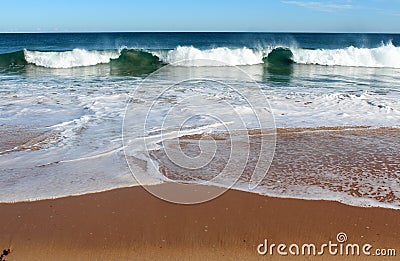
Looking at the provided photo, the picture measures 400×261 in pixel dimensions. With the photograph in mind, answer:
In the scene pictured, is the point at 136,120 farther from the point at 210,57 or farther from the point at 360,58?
the point at 360,58

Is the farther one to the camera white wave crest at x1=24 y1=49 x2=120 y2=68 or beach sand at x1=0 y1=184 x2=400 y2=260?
white wave crest at x1=24 y1=49 x2=120 y2=68

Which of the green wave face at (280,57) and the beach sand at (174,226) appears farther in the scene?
the green wave face at (280,57)

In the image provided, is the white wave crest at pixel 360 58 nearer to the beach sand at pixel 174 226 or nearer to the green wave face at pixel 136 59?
the green wave face at pixel 136 59

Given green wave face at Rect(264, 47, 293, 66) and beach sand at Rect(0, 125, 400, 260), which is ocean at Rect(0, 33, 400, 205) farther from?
green wave face at Rect(264, 47, 293, 66)

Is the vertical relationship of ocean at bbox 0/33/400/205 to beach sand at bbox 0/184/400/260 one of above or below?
above

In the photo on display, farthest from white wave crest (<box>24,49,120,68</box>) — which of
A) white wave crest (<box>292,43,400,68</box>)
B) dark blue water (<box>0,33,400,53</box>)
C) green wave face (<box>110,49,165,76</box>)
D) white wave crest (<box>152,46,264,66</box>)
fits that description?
dark blue water (<box>0,33,400,53</box>)

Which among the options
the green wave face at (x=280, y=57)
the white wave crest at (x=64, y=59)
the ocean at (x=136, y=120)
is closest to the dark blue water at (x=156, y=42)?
the green wave face at (x=280, y=57)

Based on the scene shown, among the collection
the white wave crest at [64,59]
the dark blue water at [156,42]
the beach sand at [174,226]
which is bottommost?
the beach sand at [174,226]

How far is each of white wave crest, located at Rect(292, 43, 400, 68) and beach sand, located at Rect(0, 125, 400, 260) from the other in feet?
78.3

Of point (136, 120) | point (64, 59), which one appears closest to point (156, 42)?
point (64, 59)

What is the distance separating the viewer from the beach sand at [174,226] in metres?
3.33

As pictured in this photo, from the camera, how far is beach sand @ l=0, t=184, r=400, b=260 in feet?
11.0

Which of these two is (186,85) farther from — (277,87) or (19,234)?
(19,234)

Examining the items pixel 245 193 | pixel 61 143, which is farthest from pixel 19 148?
pixel 245 193
